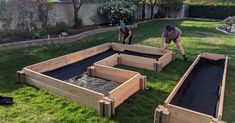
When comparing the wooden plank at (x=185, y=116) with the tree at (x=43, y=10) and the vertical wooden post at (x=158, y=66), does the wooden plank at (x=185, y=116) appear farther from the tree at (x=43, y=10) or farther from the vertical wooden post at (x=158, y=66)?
the tree at (x=43, y=10)

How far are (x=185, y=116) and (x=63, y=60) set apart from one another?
3510 mm

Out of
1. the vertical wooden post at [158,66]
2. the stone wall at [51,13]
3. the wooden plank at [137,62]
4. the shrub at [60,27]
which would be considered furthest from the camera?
the shrub at [60,27]

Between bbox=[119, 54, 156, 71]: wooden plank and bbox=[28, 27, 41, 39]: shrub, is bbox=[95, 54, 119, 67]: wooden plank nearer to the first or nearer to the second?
bbox=[119, 54, 156, 71]: wooden plank

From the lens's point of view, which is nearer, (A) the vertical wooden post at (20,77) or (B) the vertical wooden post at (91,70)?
(A) the vertical wooden post at (20,77)

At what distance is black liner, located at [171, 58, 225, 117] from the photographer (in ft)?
11.5

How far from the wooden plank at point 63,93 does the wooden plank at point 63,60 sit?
41cm

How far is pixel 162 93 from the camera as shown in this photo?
13.4 feet

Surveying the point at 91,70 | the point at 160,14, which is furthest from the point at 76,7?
the point at 160,14

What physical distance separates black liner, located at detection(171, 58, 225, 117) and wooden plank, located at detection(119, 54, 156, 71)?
3.18 feet

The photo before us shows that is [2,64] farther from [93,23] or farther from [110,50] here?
[93,23]

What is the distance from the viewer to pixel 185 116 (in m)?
2.75

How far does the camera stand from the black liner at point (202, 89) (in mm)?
3511

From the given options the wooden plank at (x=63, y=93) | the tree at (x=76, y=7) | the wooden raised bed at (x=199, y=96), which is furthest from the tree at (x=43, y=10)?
the wooden raised bed at (x=199, y=96)

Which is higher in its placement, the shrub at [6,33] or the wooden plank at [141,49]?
the shrub at [6,33]
